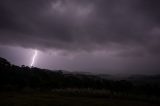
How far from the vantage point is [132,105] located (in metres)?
23.4

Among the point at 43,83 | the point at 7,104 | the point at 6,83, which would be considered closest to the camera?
the point at 7,104

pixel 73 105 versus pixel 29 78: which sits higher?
pixel 29 78

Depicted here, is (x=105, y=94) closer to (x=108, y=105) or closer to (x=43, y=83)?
(x=108, y=105)

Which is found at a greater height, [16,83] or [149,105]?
[16,83]

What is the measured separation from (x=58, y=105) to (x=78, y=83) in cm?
2471

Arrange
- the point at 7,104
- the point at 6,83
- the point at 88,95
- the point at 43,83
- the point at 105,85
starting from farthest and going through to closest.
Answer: the point at 105,85 → the point at 43,83 → the point at 6,83 → the point at 88,95 → the point at 7,104

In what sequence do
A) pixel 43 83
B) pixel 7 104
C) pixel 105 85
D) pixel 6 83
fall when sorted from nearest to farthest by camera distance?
pixel 7 104
pixel 6 83
pixel 43 83
pixel 105 85

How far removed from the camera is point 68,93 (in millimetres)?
31562

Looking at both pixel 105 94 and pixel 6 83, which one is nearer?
pixel 105 94

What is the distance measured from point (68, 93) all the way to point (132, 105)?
1089 centimetres

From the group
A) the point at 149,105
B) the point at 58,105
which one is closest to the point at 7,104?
the point at 58,105

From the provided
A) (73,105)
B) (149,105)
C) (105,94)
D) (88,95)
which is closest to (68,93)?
(88,95)

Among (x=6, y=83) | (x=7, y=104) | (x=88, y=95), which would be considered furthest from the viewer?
(x=6, y=83)

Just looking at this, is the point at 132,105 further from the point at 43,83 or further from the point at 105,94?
the point at 43,83
